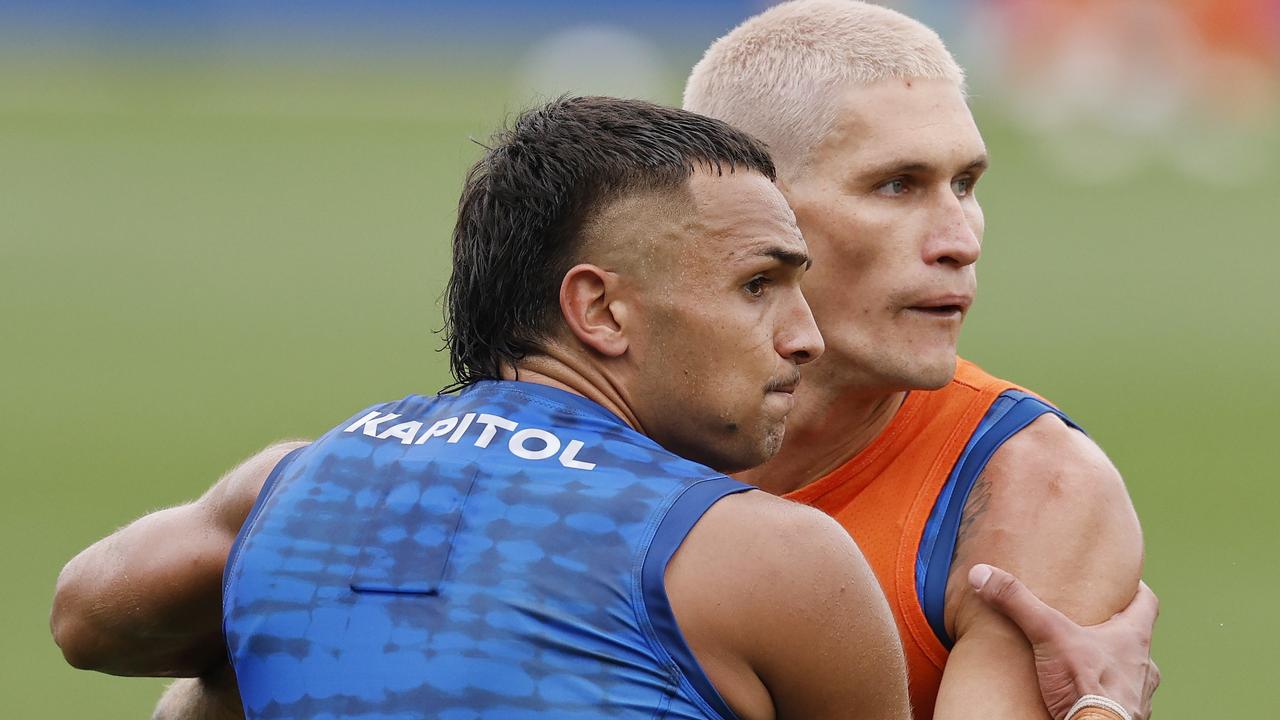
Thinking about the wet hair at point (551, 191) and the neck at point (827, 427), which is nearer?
the wet hair at point (551, 191)

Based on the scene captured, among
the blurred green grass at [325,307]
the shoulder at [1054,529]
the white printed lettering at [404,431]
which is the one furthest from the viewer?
the blurred green grass at [325,307]

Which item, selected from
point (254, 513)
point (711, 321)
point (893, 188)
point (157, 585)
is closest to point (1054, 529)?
point (893, 188)

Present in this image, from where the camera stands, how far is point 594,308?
10.9 feet

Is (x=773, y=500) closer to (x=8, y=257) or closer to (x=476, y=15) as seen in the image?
(x=8, y=257)

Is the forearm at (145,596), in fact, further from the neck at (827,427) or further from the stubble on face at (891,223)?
the stubble on face at (891,223)

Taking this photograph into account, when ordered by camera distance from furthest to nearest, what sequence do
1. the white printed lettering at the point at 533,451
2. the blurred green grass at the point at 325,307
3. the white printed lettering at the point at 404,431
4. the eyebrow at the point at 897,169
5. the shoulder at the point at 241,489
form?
the blurred green grass at the point at 325,307, the eyebrow at the point at 897,169, the shoulder at the point at 241,489, the white printed lettering at the point at 404,431, the white printed lettering at the point at 533,451

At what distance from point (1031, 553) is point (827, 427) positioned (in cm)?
65

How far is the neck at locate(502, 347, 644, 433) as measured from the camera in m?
3.30

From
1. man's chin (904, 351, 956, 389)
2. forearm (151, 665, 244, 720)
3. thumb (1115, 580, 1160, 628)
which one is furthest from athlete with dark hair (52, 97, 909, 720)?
thumb (1115, 580, 1160, 628)

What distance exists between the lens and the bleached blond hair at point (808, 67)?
13.5 feet

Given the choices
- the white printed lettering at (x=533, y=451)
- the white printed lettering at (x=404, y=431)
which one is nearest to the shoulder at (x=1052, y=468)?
the white printed lettering at (x=533, y=451)

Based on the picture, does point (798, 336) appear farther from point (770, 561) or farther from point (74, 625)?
point (74, 625)

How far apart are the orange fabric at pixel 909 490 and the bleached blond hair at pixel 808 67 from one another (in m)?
0.66

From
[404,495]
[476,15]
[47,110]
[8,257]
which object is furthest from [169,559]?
[476,15]
